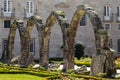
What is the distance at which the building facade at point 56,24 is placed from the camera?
43.9 meters

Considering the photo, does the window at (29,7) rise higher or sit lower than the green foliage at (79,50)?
higher

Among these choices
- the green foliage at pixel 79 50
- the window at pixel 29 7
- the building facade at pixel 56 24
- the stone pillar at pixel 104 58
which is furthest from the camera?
the window at pixel 29 7

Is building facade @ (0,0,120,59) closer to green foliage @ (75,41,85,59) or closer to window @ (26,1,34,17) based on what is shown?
window @ (26,1,34,17)

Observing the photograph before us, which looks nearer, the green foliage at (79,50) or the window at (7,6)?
the green foliage at (79,50)

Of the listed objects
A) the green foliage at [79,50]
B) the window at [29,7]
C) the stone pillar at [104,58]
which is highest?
the window at [29,7]

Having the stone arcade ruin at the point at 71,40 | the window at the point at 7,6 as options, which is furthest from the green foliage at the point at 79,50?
the stone arcade ruin at the point at 71,40

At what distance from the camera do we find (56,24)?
1806 inches

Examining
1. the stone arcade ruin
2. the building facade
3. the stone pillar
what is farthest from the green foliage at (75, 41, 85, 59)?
the stone pillar

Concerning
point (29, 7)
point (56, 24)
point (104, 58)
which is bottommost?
point (56, 24)

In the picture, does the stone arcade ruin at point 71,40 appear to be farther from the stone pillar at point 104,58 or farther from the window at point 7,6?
the window at point 7,6

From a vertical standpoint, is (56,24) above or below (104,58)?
below

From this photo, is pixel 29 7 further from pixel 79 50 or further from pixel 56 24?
pixel 79 50

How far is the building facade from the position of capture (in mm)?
43938

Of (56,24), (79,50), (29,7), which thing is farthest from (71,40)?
(56,24)
